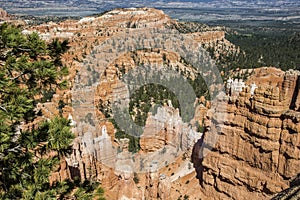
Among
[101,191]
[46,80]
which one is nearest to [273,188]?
[101,191]

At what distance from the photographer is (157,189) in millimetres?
13930

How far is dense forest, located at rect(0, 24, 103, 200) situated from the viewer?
569 cm

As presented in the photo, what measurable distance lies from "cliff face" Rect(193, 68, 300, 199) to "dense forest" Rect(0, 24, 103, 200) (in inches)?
313

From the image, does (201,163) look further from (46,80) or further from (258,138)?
(46,80)

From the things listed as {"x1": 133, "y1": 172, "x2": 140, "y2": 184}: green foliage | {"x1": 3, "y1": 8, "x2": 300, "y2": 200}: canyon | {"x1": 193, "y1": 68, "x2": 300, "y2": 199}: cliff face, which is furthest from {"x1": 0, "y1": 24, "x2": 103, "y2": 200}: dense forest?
{"x1": 133, "y1": 172, "x2": 140, "y2": 184}: green foliage

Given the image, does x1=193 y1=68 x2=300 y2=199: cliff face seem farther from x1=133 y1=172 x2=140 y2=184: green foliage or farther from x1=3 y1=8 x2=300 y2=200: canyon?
x1=133 y1=172 x2=140 y2=184: green foliage

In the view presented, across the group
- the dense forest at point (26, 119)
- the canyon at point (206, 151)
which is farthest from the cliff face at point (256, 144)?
the dense forest at point (26, 119)

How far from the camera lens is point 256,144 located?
12734 millimetres

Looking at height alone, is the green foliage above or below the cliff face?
below

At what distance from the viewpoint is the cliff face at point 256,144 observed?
1212cm

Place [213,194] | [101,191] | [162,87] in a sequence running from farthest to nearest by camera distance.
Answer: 1. [162,87]
2. [213,194]
3. [101,191]

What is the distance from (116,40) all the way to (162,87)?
59.2 ft

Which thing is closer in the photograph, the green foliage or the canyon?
the canyon

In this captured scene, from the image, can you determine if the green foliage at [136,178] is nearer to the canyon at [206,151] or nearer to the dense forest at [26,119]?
the canyon at [206,151]
